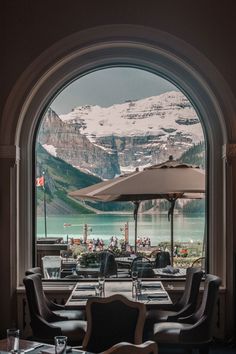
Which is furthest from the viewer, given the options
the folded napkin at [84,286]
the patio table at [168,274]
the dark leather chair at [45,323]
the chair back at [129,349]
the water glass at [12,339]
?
the patio table at [168,274]

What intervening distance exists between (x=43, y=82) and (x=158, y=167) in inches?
71.3

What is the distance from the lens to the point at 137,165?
26.5ft

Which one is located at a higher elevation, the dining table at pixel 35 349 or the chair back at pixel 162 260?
the chair back at pixel 162 260

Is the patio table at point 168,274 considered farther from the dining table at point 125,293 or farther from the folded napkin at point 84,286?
the folded napkin at point 84,286

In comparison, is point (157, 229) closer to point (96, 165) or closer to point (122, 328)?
point (96, 165)

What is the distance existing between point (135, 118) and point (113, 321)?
3765 mm

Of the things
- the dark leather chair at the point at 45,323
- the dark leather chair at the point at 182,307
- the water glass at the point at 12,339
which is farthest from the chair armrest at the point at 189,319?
the water glass at the point at 12,339

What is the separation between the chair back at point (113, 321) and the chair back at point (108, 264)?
9.34ft

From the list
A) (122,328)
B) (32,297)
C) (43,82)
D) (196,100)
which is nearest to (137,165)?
(196,100)

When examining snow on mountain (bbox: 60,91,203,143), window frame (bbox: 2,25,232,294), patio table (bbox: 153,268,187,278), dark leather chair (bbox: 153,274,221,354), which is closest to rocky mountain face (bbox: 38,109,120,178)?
snow on mountain (bbox: 60,91,203,143)

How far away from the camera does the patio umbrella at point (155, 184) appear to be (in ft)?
23.4

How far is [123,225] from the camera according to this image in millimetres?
7992

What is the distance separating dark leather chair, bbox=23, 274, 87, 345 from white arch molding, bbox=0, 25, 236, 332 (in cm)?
140

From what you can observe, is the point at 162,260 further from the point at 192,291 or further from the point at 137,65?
the point at 137,65
